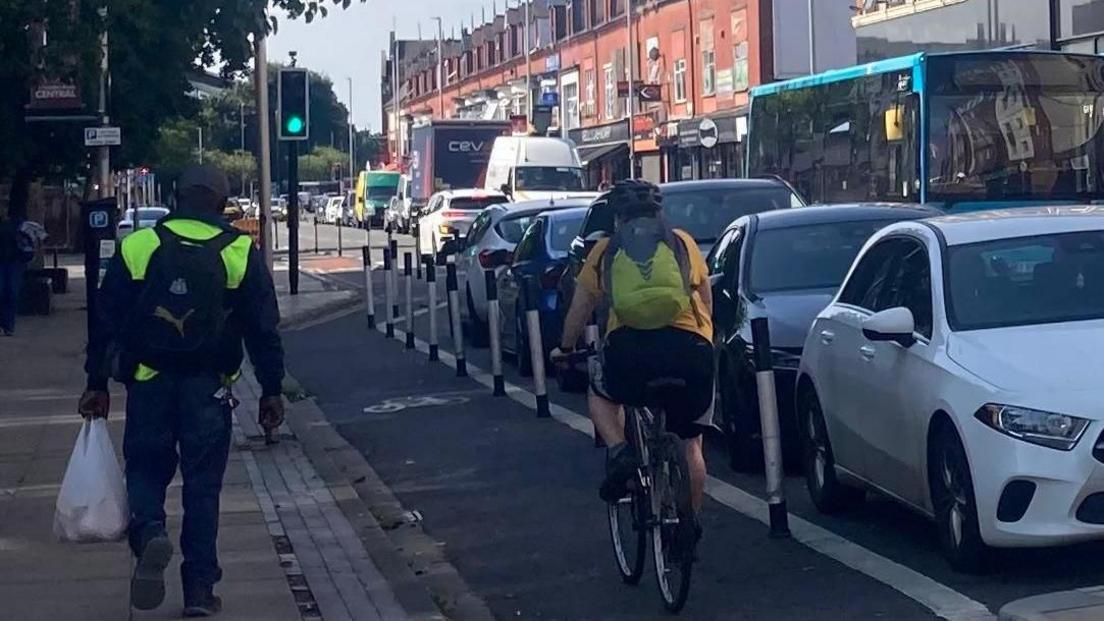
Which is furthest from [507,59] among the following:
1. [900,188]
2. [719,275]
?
[719,275]

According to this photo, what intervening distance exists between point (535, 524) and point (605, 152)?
58.0 m

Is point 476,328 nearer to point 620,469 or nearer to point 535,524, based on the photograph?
point 535,524

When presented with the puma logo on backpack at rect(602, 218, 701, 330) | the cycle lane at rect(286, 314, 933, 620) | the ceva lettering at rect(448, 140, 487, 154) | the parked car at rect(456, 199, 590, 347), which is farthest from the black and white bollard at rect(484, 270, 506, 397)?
the ceva lettering at rect(448, 140, 487, 154)

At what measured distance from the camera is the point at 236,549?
378 inches

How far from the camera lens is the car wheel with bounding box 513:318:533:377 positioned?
18031 mm

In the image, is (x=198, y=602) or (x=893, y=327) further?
(x=893, y=327)

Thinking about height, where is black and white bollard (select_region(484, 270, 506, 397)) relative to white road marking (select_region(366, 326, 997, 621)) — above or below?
above

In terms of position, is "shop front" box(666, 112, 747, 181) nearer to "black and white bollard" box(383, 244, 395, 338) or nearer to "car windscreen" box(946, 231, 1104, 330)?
"black and white bollard" box(383, 244, 395, 338)

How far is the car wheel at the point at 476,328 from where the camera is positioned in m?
22.0

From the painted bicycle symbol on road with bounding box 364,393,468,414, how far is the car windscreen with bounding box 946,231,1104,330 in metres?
8.06

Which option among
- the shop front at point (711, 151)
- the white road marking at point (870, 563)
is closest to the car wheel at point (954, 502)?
the white road marking at point (870, 563)

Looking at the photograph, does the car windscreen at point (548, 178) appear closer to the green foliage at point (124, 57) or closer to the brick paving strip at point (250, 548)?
the green foliage at point (124, 57)

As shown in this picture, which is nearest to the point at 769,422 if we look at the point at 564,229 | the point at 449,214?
the point at 564,229

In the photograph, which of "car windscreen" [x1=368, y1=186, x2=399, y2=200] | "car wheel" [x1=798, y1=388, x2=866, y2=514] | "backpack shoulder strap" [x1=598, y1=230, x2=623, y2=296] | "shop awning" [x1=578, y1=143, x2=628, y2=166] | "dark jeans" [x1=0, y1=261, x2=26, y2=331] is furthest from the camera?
"car windscreen" [x1=368, y1=186, x2=399, y2=200]
